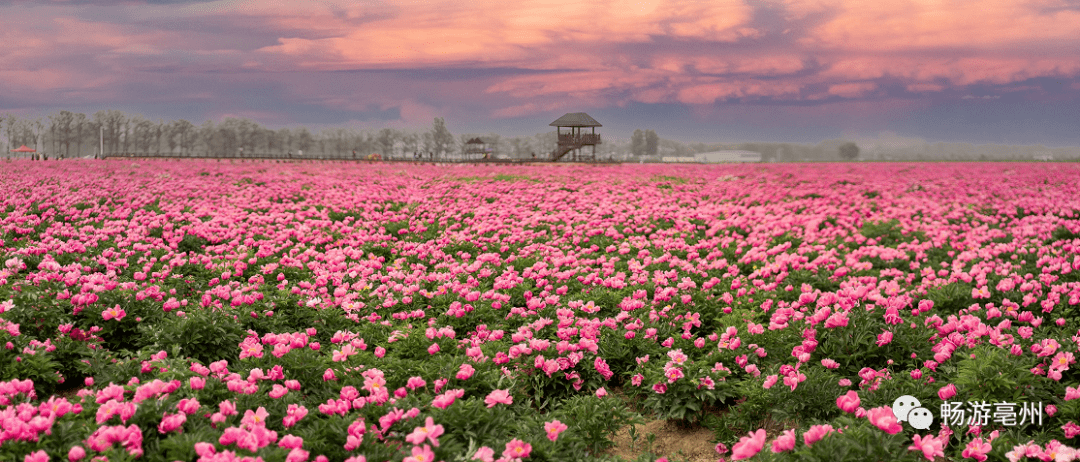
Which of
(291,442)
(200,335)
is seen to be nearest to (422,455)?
(291,442)

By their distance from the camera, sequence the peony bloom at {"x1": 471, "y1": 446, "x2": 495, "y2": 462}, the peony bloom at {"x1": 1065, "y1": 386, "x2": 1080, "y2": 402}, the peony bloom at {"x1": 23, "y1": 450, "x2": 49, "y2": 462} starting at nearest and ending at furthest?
1. the peony bloom at {"x1": 23, "y1": 450, "x2": 49, "y2": 462}
2. the peony bloom at {"x1": 471, "y1": 446, "x2": 495, "y2": 462}
3. the peony bloom at {"x1": 1065, "y1": 386, "x2": 1080, "y2": 402}

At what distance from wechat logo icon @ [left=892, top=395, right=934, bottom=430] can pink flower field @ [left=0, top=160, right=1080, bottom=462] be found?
2 centimetres

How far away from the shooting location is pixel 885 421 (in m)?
3.34

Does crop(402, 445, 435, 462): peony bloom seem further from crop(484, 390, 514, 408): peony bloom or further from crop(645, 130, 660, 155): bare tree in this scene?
crop(645, 130, 660, 155): bare tree

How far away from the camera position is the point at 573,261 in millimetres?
8781

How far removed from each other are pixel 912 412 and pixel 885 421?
94 cm

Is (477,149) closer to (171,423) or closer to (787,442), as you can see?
(171,423)

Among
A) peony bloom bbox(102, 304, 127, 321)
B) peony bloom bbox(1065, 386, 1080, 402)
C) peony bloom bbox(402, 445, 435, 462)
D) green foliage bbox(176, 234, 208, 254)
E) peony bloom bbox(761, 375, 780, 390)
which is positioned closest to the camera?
peony bloom bbox(402, 445, 435, 462)

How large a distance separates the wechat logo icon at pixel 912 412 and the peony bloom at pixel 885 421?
57 cm

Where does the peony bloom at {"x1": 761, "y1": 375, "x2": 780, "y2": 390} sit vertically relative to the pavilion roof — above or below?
below

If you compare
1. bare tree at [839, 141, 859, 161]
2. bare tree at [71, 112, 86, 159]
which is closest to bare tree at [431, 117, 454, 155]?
bare tree at [71, 112, 86, 159]

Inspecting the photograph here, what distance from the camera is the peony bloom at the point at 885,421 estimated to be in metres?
3.32

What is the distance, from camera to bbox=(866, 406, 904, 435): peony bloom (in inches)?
131

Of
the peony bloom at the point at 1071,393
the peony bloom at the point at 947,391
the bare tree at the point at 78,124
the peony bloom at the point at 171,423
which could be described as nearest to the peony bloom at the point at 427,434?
the peony bloom at the point at 171,423
